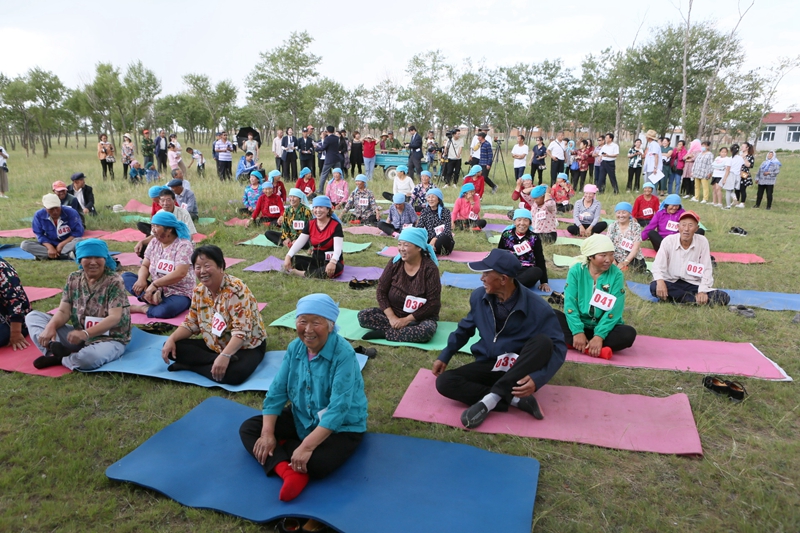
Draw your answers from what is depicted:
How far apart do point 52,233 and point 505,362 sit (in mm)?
7190

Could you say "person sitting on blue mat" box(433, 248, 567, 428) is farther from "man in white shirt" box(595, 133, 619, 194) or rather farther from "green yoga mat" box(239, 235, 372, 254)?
"man in white shirt" box(595, 133, 619, 194)

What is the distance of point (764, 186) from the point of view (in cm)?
1253

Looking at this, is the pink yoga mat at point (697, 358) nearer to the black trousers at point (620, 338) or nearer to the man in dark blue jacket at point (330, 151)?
the black trousers at point (620, 338)

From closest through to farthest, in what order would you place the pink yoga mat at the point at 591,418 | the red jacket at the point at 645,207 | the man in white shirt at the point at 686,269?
the pink yoga mat at the point at 591,418 → the man in white shirt at the point at 686,269 → the red jacket at the point at 645,207

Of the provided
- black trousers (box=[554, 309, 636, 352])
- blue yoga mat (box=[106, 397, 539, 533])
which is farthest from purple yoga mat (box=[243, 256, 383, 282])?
blue yoga mat (box=[106, 397, 539, 533])

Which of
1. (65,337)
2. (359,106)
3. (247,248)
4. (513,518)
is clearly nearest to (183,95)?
(359,106)

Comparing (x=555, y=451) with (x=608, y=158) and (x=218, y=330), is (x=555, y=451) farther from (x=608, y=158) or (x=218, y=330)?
(x=608, y=158)

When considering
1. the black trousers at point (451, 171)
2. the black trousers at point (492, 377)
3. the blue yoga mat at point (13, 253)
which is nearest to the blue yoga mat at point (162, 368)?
the black trousers at point (492, 377)

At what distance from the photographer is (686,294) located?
560cm

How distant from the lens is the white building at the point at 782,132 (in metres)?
46.8

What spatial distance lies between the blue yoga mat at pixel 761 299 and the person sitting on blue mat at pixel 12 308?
642 cm

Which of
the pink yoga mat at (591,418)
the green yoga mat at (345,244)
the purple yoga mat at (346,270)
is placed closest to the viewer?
the pink yoga mat at (591,418)

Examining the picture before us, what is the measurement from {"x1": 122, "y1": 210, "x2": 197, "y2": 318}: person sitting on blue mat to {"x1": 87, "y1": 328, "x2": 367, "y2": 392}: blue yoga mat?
67 centimetres

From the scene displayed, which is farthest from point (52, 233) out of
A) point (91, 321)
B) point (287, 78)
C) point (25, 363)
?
point (287, 78)
